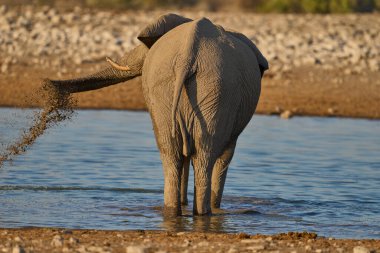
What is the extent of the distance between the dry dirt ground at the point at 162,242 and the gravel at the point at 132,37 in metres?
11.3

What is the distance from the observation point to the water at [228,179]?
9.80m

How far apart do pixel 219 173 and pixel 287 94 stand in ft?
27.8

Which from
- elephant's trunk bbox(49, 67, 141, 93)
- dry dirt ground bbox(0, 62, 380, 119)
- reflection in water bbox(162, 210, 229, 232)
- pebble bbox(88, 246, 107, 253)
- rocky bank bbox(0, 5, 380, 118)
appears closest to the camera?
pebble bbox(88, 246, 107, 253)

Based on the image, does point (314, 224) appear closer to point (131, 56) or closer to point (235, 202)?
point (235, 202)

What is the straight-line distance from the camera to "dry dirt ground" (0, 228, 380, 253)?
25.1ft

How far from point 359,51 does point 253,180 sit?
9707mm

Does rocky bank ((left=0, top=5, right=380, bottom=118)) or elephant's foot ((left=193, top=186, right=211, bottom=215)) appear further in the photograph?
rocky bank ((left=0, top=5, right=380, bottom=118))

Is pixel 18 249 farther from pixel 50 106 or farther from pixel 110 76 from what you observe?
pixel 110 76

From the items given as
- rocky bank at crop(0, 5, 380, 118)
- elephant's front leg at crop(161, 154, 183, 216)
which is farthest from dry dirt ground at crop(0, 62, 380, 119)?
elephant's front leg at crop(161, 154, 183, 216)

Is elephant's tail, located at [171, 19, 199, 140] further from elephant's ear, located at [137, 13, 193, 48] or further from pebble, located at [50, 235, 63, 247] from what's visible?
pebble, located at [50, 235, 63, 247]

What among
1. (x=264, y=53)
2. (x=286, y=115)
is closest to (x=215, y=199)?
(x=286, y=115)

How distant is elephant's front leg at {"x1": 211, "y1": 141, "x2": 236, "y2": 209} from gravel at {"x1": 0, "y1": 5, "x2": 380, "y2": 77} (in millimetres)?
9667

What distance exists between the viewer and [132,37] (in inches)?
887

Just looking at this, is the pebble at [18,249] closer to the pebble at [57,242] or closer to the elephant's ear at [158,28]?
the pebble at [57,242]
